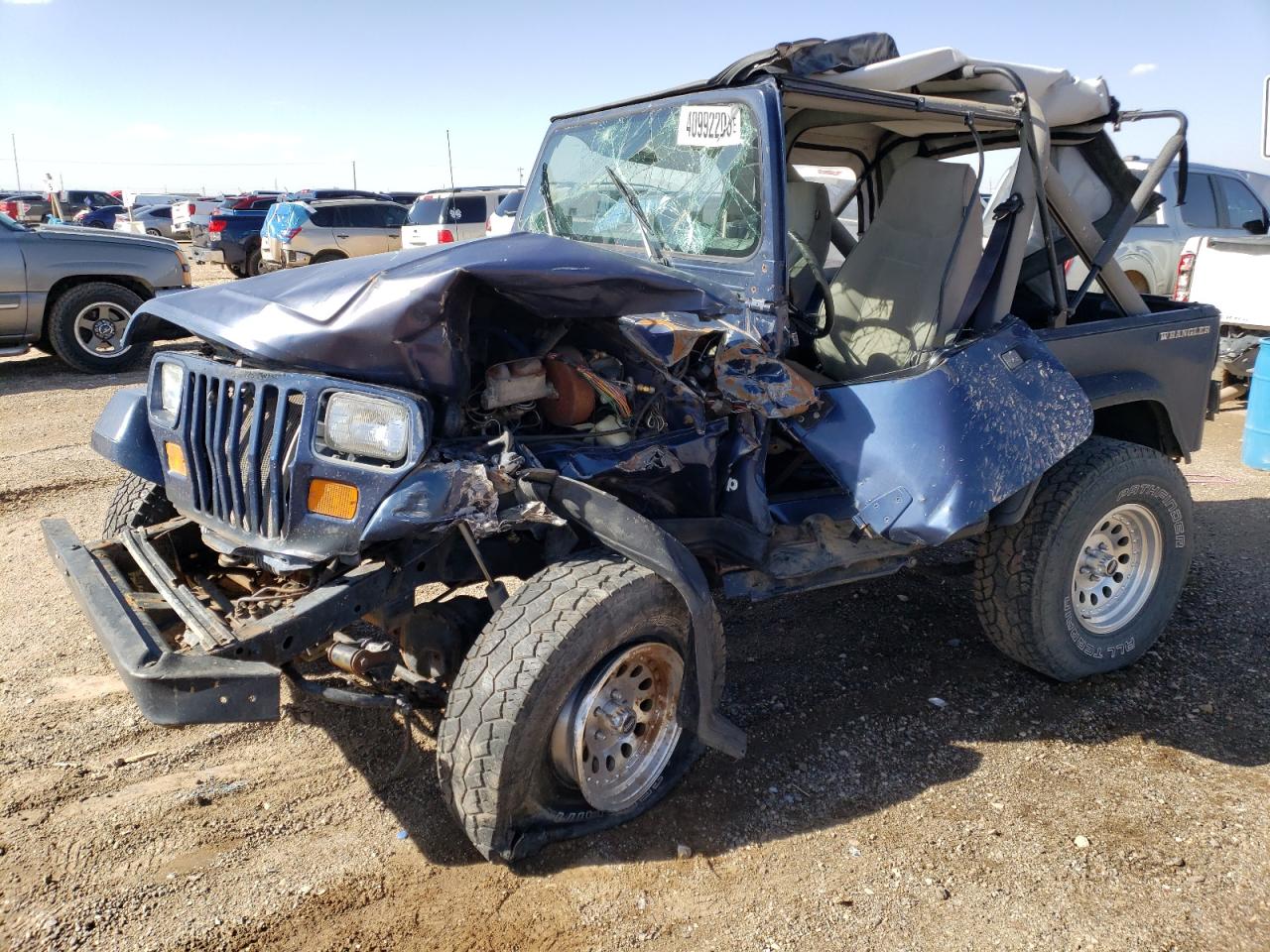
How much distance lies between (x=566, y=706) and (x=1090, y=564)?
2481 millimetres

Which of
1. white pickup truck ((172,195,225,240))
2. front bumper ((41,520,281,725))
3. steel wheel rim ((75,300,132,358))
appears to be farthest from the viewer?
white pickup truck ((172,195,225,240))

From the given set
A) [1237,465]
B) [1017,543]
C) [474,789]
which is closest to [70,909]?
[474,789]

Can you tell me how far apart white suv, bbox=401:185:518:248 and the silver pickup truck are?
6402 millimetres

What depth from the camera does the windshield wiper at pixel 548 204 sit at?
420cm

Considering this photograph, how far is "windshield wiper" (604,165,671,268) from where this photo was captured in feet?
12.0

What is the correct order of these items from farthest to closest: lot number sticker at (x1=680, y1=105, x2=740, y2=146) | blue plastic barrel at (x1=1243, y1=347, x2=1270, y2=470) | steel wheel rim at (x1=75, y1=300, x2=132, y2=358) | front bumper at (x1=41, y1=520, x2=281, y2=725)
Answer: steel wheel rim at (x1=75, y1=300, x2=132, y2=358) < blue plastic barrel at (x1=1243, y1=347, x2=1270, y2=470) < lot number sticker at (x1=680, y1=105, x2=740, y2=146) < front bumper at (x1=41, y1=520, x2=281, y2=725)

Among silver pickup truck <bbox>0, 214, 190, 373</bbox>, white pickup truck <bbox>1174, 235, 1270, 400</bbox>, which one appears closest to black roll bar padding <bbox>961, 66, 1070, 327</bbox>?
white pickup truck <bbox>1174, 235, 1270, 400</bbox>

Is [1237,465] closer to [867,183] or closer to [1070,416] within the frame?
[867,183]

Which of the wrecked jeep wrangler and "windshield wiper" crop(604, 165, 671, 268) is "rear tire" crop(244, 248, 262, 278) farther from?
"windshield wiper" crop(604, 165, 671, 268)

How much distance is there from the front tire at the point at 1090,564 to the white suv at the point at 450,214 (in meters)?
13.3

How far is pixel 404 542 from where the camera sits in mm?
2623

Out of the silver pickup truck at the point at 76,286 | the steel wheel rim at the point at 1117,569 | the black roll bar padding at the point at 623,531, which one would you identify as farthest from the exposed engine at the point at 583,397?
the silver pickup truck at the point at 76,286

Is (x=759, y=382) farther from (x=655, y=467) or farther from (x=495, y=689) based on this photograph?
(x=495, y=689)

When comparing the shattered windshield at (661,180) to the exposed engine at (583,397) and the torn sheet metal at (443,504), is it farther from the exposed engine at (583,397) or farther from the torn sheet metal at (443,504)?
the torn sheet metal at (443,504)
